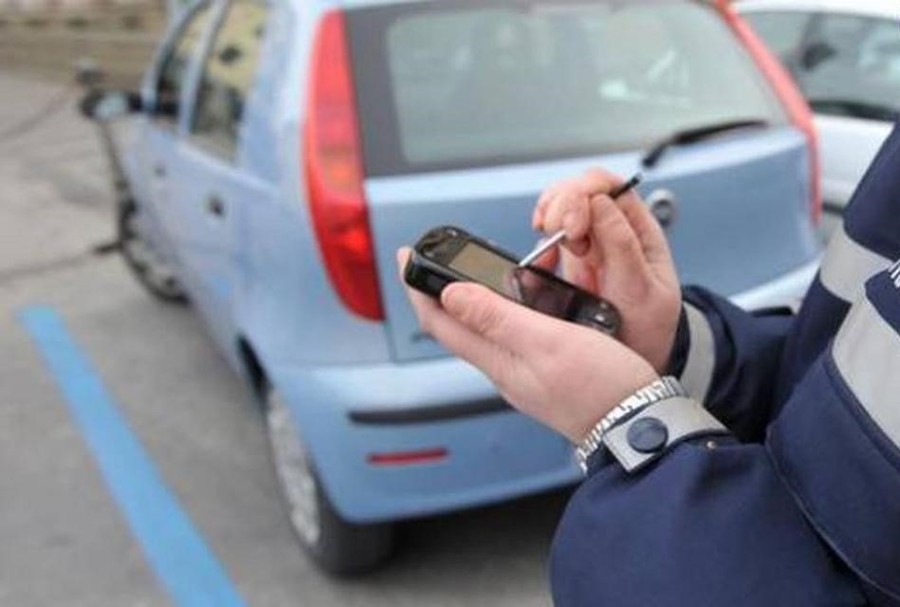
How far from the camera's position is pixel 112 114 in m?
4.54

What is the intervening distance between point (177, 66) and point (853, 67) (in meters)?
2.67

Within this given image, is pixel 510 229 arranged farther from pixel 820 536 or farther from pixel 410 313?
pixel 820 536

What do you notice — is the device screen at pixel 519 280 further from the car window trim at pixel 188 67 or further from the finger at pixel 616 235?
the car window trim at pixel 188 67

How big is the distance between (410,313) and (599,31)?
990 millimetres

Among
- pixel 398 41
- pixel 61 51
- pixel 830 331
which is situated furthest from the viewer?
pixel 61 51

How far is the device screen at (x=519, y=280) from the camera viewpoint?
4.62ft

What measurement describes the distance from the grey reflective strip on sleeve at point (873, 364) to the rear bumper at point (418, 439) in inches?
67.8

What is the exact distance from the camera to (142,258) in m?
5.69

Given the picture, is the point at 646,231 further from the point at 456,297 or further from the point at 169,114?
the point at 169,114

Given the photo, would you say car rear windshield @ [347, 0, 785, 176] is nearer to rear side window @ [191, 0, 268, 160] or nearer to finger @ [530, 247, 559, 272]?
rear side window @ [191, 0, 268, 160]

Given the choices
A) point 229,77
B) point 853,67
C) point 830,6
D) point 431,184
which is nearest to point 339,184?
point 431,184

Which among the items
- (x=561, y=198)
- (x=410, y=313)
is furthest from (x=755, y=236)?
(x=561, y=198)

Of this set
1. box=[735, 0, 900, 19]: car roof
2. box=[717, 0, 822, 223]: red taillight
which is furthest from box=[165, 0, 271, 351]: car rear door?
box=[735, 0, 900, 19]: car roof

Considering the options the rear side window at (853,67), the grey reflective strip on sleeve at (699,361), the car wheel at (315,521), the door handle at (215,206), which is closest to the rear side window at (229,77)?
the door handle at (215,206)
